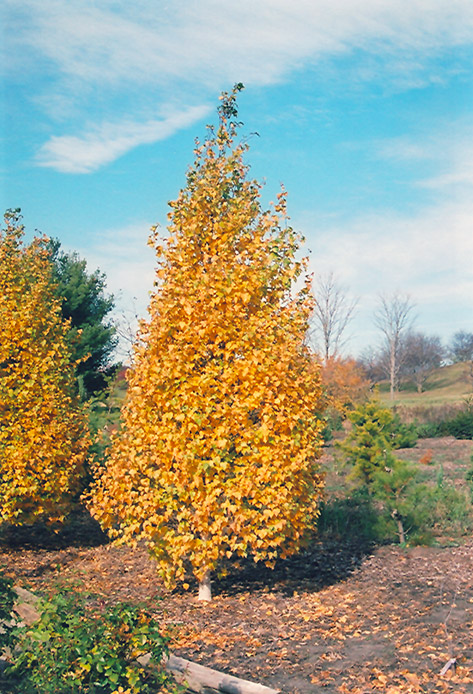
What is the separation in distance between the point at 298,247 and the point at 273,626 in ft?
12.9

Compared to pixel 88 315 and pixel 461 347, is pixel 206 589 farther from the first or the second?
pixel 461 347

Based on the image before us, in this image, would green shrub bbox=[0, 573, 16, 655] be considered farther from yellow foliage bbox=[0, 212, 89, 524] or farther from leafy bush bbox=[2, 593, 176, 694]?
yellow foliage bbox=[0, 212, 89, 524]

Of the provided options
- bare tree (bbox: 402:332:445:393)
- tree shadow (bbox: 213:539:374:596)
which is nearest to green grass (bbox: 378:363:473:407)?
bare tree (bbox: 402:332:445:393)

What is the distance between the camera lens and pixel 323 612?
6.50 m

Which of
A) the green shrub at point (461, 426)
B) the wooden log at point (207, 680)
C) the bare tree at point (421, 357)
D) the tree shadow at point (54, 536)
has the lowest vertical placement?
the tree shadow at point (54, 536)

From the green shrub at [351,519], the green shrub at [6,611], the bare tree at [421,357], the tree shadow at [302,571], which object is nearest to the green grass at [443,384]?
the bare tree at [421,357]

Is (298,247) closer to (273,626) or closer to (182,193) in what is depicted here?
(182,193)

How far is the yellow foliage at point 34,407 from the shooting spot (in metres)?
9.22

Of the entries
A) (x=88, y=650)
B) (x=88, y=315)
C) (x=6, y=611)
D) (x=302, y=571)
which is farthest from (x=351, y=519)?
(x=88, y=315)

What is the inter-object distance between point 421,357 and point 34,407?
60383 mm

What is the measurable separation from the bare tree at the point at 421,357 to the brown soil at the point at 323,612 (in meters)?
54.9

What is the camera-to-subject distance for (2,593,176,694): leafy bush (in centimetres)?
394

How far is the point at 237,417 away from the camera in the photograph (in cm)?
625

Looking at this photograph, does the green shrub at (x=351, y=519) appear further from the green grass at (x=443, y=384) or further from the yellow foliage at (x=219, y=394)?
the green grass at (x=443, y=384)
